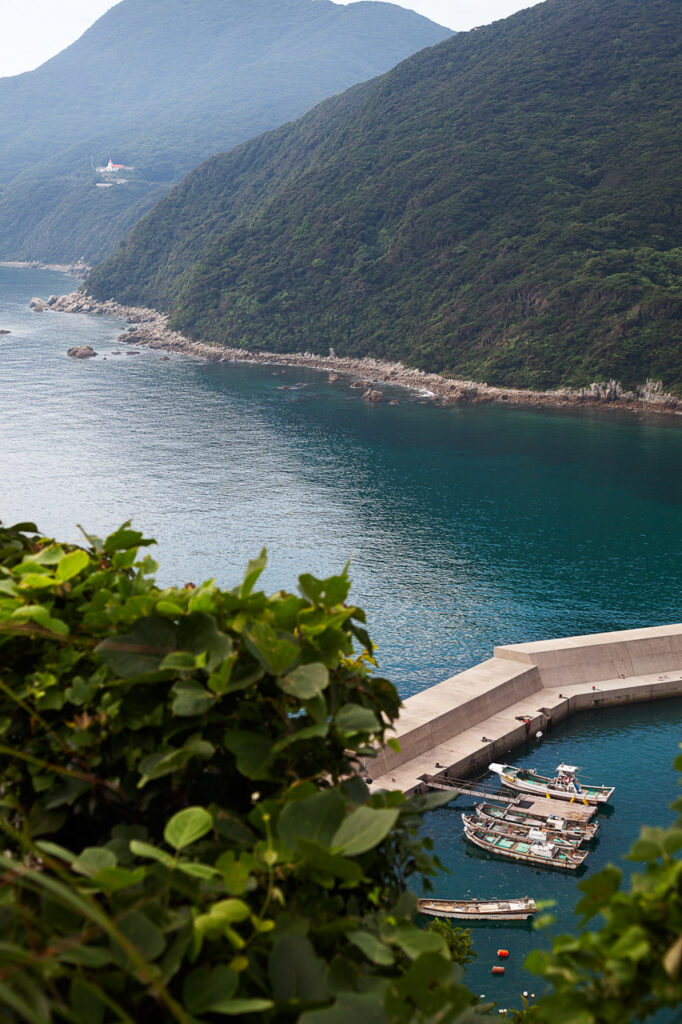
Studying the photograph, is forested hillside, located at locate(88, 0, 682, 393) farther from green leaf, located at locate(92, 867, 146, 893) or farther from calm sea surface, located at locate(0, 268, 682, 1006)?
green leaf, located at locate(92, 867, 146, 893)

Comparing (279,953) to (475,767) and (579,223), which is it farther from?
(579,223)

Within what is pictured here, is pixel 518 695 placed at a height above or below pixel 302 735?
below

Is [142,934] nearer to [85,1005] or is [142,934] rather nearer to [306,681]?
[85,1005]

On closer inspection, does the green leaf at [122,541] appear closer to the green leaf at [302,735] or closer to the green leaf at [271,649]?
the green leaf at [271,649]

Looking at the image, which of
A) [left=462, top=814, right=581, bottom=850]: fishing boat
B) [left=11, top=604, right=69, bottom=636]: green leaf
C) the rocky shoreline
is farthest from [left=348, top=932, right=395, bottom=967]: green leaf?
the rocky shoreline

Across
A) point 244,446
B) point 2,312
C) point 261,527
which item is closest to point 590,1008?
point 261,527

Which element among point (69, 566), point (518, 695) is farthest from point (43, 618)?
point (518, 695)

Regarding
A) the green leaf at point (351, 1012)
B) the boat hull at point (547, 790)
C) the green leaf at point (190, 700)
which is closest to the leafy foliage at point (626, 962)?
the green leaf at point (351, 1012)
